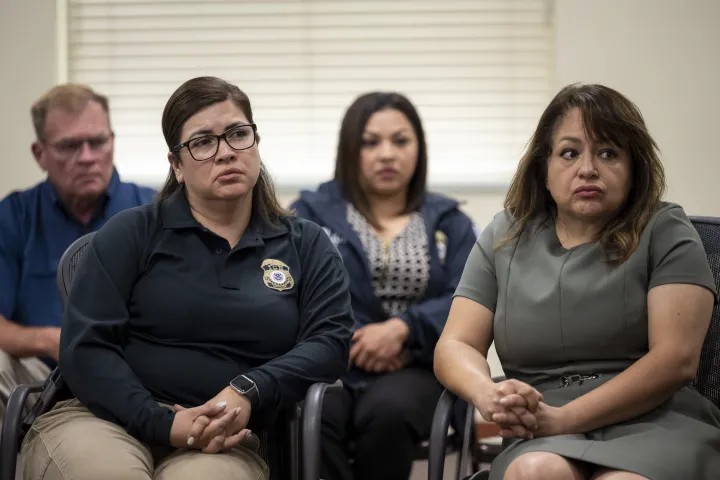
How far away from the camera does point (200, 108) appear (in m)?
2.23

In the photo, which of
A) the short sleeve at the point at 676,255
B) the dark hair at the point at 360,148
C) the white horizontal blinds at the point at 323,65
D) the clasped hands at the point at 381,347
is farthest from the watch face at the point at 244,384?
the white horizontal blinds at the point at 323,65

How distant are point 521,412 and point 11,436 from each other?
1109 mm

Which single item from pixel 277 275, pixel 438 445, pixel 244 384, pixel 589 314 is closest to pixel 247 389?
pixel 244 384

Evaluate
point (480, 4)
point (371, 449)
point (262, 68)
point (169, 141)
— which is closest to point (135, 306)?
point (169, 141)

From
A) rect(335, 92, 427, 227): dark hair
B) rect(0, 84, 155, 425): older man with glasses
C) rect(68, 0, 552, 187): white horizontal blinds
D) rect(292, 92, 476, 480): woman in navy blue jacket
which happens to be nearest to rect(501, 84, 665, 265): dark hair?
rect(292, 92, 476, 480): woman in navy blue jacket

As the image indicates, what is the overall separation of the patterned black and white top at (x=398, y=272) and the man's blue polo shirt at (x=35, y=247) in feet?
2.84

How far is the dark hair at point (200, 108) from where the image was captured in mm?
2232

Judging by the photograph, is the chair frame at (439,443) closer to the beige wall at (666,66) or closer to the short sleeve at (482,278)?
the short sleeve at (482,278)

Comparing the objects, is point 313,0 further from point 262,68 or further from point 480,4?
point 480,4

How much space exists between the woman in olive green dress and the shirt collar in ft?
1.58

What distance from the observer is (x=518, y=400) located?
6.10 ft

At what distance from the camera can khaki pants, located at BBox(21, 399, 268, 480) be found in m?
1.89

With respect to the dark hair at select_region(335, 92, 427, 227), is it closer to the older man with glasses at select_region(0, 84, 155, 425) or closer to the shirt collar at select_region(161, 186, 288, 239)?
the older man with glasses at select_region(0, 84, 155, 425)

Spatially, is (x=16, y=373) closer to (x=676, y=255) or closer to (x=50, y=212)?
(x=50, y=212)
